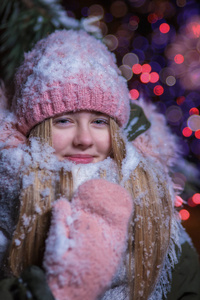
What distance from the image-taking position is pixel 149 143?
0.95 m

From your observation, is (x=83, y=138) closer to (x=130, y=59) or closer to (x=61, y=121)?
(x=61, y=121)

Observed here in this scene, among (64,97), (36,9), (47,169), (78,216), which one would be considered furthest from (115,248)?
(36,9)

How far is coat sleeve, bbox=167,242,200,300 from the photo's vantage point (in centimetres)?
82

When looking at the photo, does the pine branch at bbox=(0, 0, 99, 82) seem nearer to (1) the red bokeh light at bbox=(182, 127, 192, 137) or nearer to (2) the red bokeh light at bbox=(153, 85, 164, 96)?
(2) the red bokeh light at bbox=(153, 85, 164, 96)

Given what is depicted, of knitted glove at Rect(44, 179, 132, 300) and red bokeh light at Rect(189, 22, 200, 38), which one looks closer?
knitted glove at Rect(44, 179, 132, 300)

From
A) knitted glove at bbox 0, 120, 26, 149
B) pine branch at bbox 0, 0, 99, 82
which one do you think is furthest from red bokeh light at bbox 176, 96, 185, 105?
knitted glove at bbox 0, 120, 26, 149

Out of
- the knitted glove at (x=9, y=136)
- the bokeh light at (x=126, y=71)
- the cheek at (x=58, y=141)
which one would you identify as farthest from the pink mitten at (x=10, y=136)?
the bokeh light at (x=126, y=71)

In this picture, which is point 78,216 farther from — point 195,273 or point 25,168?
point 195,273

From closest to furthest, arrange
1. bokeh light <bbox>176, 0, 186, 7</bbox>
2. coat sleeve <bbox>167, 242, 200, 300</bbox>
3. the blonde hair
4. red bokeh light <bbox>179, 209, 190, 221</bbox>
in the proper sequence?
the blonde hair, coat sleeve <bbox>167, 242, 200, 300</bbox>, bokeh light <bbox>176, 0, 186, 7</bbox>, red bokeh light <bbox>179, 209, 190, 221</bbox>

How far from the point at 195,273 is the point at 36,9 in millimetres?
1146

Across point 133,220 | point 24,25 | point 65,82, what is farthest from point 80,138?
point 24,25

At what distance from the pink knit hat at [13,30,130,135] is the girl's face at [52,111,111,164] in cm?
3

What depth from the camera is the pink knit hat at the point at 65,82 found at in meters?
0.69

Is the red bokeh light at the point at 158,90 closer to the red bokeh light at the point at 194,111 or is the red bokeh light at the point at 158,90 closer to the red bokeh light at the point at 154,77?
the red bokeh light at the point at 154,77
